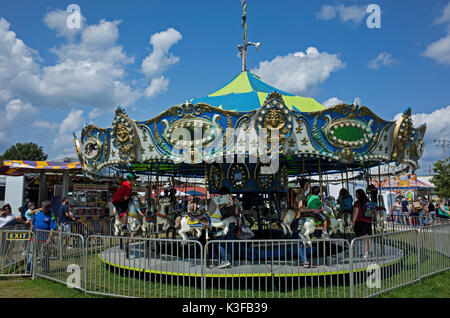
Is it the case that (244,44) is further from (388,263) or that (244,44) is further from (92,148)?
(388,263)

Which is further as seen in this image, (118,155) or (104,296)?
(118,155)

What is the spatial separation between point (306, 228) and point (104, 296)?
151 inches

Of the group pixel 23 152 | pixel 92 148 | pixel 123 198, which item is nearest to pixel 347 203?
pixel 123 198

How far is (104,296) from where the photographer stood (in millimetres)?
5250

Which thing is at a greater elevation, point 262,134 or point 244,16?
point 244,16

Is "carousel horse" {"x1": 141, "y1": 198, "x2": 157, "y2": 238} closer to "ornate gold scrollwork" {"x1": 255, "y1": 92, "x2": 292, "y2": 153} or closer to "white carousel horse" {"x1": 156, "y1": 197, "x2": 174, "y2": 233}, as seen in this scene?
"white carousel horse" {"x1": 156, "y1": 197, "x2": 174, "y2": 233}

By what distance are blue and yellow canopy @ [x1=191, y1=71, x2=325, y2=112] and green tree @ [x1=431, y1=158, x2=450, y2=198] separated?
74.9 ft

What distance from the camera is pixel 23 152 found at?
43.2m

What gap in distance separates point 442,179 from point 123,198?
27.8m

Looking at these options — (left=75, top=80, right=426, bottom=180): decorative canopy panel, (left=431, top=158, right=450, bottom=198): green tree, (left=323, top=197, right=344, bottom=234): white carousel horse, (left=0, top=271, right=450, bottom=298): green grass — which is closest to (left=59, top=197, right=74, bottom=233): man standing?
(left=0, top=271, right=450, bottom=298): green grass
